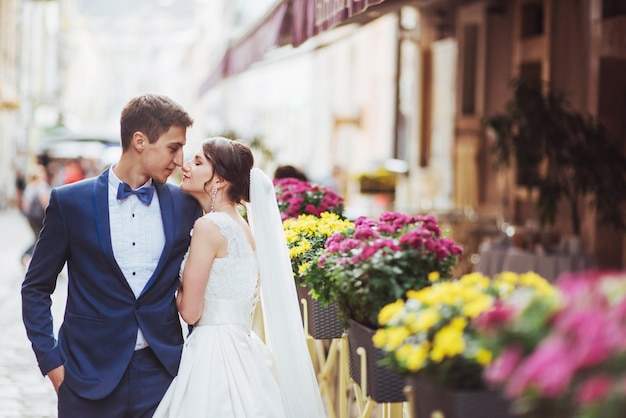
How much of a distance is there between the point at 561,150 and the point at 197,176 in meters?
6.96

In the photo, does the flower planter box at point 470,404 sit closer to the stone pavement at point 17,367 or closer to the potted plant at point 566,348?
the potted plant at point 566,348

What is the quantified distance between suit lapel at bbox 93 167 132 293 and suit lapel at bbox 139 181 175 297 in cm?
11

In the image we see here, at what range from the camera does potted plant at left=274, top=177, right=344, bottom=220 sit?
6770 mm

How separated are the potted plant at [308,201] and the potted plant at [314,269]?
67 centimetres

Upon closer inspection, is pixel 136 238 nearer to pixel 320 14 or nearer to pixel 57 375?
pixel 57 375

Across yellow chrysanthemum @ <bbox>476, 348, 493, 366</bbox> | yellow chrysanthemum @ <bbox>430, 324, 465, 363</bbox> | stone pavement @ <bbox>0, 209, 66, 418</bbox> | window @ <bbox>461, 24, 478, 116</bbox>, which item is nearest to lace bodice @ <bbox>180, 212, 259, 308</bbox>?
yellow chrysanthemum @ <bbox>430, 324, 465, 363</bbox>

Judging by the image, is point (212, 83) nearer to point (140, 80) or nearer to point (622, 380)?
point (622, 380)

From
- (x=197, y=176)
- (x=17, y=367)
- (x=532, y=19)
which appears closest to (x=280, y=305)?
(x=197, y=176)

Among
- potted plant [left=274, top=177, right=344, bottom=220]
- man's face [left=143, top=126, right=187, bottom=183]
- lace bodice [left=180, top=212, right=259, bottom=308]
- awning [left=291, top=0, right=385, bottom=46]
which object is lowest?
lace bodice [left=180, top=212, right=259, bottom=308]

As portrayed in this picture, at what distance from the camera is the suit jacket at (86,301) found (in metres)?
4.05

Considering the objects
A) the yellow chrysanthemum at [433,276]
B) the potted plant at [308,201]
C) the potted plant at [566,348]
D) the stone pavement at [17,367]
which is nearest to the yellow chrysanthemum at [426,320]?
the potted plant at [566,348]

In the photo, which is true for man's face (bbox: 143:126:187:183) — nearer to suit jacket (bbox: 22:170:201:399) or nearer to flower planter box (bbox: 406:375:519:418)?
suit jacket (bbox: 22:170:201:399)

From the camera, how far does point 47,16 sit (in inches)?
2174

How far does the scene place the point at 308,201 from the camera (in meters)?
6.84
